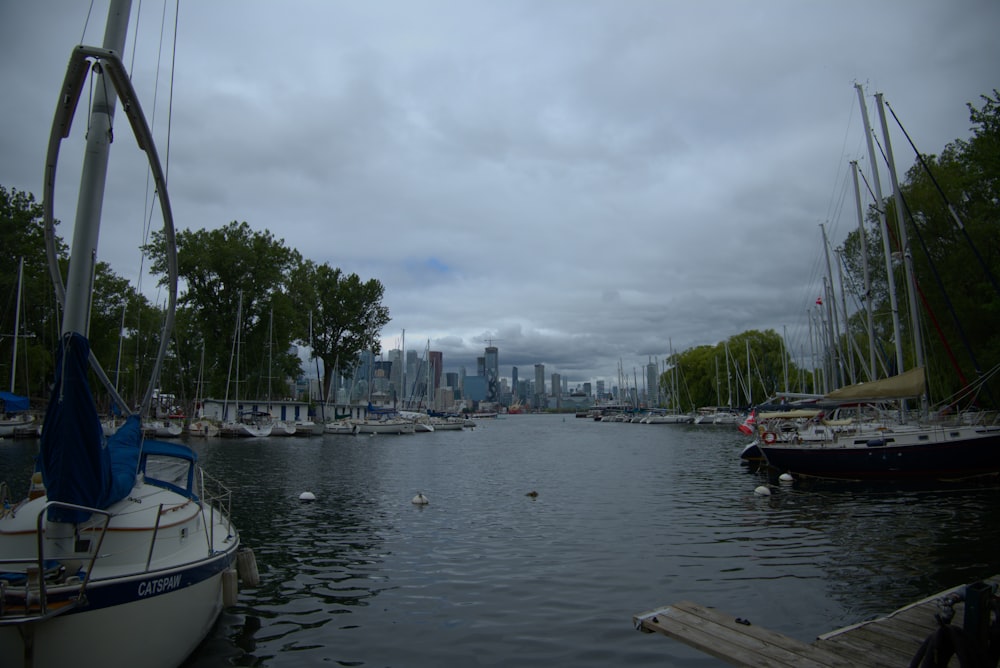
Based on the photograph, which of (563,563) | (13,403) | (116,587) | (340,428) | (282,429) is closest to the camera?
(116,587)

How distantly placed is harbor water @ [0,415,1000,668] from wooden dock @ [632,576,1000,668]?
113 centimetres

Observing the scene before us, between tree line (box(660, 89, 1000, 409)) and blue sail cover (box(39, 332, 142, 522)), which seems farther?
→ tree line (box(660, 89, 1000, 409))

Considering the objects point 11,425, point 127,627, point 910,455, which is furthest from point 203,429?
point 127,627

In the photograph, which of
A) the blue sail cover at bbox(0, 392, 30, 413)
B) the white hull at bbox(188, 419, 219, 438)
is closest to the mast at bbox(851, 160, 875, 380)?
the white hull at bbox(188, 419, 219, 438)

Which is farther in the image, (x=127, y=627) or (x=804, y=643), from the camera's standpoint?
(x=804, y=643)

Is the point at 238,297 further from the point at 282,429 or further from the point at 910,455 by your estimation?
the point at 910,455

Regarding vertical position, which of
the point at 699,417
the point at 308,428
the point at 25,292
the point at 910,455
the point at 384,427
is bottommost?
the point at 699,417

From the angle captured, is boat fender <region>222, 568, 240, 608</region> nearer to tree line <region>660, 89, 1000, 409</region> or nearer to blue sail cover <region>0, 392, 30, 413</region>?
tree line <region>660, 89, 1000, 409</region>

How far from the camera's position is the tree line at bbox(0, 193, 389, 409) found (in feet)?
182

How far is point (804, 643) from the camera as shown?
25.8 ft

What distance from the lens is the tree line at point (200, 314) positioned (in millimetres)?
55406

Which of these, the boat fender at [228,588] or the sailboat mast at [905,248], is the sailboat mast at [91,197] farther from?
the sailboat mast at [905,248]

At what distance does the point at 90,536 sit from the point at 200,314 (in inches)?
2643

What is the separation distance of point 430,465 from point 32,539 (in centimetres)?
3317
